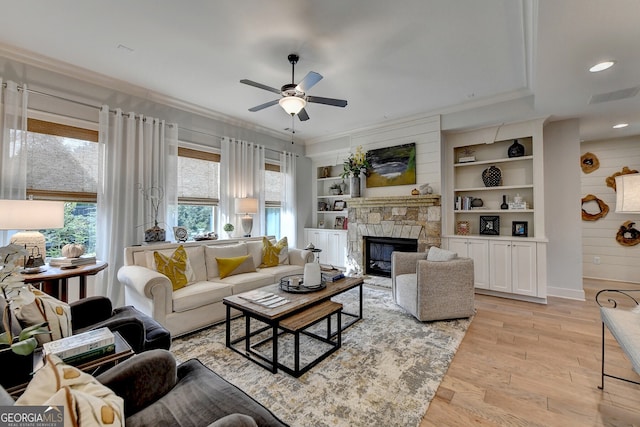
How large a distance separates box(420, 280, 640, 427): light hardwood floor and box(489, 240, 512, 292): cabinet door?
30.8 inches

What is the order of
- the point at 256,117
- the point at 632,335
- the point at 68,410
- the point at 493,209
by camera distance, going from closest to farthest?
1. the point at 68,410
2. the point at 632,335
3. the point at 493,209
4. the point at 256,117

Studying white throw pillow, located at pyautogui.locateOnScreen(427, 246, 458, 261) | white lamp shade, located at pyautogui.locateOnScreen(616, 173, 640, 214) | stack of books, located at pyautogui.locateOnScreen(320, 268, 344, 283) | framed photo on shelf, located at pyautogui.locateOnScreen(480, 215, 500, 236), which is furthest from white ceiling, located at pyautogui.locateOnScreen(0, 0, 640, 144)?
stack of books, located at pyautogui.locateOnScreen(320, 268, 344, 283)

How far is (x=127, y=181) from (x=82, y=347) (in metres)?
2.81

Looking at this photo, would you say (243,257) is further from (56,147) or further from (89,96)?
(89,96)

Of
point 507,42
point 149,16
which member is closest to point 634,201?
point 507,42

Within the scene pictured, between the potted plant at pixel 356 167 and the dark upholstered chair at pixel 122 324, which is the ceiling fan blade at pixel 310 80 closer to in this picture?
the dark upholstered chair at pixel 122 324

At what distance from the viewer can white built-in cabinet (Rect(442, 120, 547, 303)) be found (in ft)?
12.8

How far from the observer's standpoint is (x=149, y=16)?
2320 millimetres

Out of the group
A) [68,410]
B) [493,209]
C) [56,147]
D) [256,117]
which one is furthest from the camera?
[256,117]

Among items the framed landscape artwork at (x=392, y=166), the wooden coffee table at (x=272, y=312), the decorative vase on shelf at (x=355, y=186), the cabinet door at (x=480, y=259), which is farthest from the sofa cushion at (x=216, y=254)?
the cabinet door at (x=480, y=259)

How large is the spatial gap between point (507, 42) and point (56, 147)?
16.1 feet

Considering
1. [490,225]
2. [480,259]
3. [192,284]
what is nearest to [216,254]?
[192,284]

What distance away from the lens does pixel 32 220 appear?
7.72ft

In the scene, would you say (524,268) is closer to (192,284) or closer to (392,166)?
(392,166)
